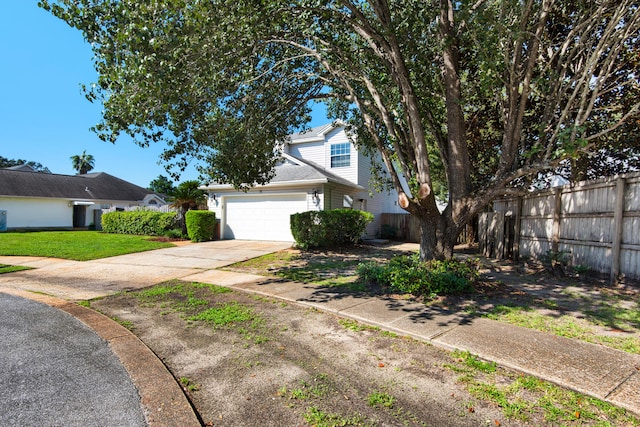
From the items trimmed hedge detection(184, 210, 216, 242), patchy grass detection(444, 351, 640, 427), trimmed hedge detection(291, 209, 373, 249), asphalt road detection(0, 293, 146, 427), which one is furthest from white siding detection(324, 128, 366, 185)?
patchy grass detection(444, 351, 640, 427)

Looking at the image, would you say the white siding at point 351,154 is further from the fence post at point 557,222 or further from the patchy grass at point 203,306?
the patchy grass at point 203,306

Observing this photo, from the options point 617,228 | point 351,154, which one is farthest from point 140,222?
point 617,228

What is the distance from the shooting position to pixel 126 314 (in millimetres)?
5367

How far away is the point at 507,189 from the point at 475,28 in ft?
9.90

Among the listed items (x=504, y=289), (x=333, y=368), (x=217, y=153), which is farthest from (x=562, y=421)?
(x=217, y=153)

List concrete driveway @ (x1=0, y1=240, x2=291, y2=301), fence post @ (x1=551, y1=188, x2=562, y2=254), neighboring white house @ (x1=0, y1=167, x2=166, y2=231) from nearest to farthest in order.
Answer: concrete driveway @ (x1=0, y1=240, x2=291, y2=301), fence post @ (x1=551, y1=188, x2=562, y2=254), neighboring white house @ (x1=0, y1=167, x2=166, y2=231)

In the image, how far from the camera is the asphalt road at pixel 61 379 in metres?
2.63

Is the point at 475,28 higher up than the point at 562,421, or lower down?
higher up

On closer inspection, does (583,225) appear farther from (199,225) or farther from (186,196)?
(186,196)

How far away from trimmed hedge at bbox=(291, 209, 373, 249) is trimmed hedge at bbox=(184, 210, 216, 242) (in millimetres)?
5215

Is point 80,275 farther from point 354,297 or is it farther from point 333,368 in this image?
point 333,368

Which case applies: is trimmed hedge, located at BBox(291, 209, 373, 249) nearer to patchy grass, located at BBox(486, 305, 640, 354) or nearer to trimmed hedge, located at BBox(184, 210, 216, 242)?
trimmed hedge, located at BBox(184, 210, 216, 242)

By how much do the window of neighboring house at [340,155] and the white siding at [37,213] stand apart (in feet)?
74.4

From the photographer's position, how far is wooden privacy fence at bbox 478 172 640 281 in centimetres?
641
